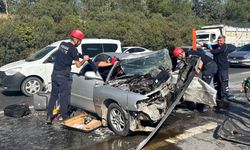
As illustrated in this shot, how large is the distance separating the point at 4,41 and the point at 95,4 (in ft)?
56.5

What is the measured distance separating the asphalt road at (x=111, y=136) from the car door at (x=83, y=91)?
587 mm

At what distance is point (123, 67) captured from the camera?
6.57 meters

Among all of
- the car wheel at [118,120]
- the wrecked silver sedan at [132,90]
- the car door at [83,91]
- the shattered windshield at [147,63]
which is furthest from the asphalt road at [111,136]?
the shattered windshield at [147,63]

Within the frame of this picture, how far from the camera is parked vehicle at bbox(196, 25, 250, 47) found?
28438 mm

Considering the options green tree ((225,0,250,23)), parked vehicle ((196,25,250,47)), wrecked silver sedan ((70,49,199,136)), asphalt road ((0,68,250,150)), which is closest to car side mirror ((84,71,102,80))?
wrecked silver sedan ((70,49,199,136))

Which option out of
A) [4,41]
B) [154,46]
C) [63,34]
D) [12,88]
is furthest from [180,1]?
[12,88]

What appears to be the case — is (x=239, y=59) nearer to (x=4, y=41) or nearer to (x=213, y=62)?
(x=213, y=62)

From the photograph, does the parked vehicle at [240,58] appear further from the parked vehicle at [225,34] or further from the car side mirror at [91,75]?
the car side mirror at [91,75]

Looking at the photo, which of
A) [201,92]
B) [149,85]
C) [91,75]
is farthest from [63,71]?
[201,92]

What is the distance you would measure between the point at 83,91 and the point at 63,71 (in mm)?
597

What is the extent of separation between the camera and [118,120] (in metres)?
5.96

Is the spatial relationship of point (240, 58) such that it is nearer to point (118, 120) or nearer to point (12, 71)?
point (12, 71)

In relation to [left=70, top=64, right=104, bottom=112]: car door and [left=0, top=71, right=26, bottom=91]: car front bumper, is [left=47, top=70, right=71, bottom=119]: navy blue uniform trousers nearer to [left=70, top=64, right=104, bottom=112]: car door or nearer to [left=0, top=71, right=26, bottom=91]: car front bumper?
[left=70, top=64, right=104, bottom=112]: car door

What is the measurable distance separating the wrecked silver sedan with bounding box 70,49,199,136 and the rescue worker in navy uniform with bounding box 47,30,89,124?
11.4 inches
